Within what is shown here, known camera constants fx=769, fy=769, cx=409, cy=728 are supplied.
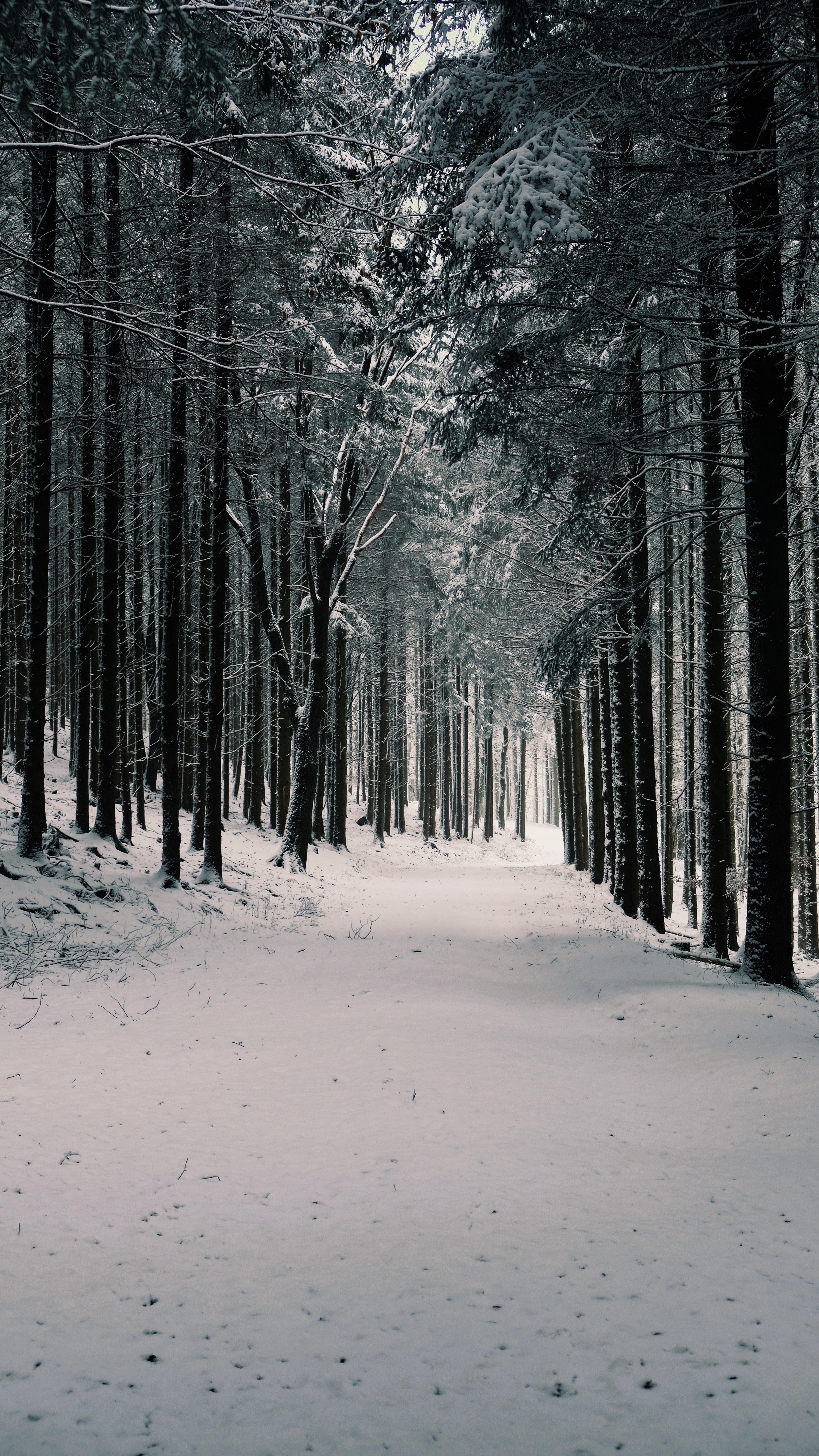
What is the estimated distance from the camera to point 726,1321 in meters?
2.89

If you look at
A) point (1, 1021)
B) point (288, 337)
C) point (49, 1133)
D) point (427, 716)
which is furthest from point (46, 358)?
point (427, 716)

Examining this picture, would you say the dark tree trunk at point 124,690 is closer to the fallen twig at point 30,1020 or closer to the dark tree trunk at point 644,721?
the fallen twig at point 30,1020

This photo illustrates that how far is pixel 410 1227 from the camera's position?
11.6 ft

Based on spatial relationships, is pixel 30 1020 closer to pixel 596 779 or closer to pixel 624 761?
pixel 624 761

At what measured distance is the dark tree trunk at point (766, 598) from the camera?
23.9 feet

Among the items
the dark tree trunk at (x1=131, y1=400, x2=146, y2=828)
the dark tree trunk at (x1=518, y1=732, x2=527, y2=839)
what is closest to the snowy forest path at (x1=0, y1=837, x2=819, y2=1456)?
the dark tree trunk at (x1=131, y1=400, x2=146, y2=828)

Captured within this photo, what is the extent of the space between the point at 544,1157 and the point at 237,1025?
3.30m

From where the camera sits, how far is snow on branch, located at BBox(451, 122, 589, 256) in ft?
16.8

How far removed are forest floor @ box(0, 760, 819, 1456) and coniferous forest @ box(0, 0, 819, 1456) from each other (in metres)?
0.06

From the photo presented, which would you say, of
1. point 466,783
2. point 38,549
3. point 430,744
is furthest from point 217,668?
point 466,783

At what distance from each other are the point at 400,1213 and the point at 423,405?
1466 centimetres

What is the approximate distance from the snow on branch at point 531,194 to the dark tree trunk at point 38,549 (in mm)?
5665

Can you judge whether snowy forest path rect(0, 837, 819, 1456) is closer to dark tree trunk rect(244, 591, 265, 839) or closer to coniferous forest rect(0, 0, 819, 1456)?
coniferous forest rect(0, 0, 819, 1456)

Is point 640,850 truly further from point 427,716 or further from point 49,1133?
point 427,716
